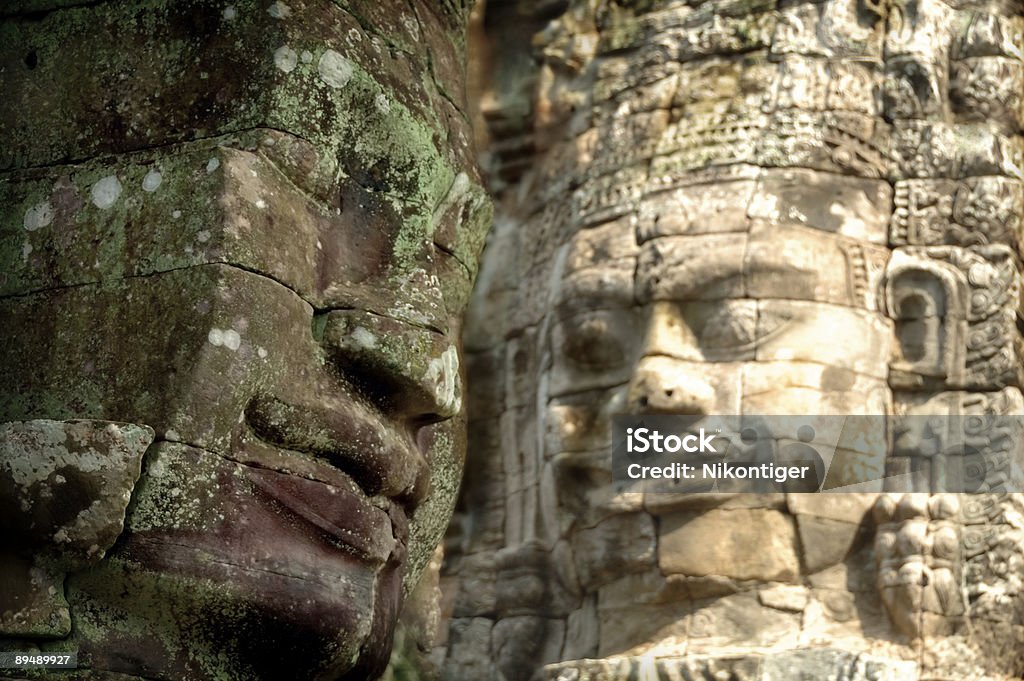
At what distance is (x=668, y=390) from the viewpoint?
8.50 meters

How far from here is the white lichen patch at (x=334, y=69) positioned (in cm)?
261

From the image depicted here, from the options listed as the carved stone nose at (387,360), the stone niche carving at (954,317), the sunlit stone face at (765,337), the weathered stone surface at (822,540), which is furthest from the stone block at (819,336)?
the carved stone nose at (387,360)

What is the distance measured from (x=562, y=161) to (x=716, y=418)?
205cm

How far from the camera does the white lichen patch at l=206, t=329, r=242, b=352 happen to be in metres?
2.36

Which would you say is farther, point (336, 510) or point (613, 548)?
point (613, 548)

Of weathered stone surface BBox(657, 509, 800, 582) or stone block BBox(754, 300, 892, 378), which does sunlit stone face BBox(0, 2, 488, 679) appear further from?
stone block BBox(754, 300, 892, 378)

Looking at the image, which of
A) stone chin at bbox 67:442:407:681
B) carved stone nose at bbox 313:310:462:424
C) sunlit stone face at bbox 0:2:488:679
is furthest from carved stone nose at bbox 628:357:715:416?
stone chin at bbox 67:442:407:681

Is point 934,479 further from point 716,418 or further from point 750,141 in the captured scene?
point 750,141

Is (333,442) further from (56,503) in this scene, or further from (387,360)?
(56,503)

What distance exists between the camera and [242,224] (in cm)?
244

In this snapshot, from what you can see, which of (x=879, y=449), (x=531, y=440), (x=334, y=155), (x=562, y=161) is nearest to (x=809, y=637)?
(x=879, y=449)

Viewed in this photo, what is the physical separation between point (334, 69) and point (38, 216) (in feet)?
1.57

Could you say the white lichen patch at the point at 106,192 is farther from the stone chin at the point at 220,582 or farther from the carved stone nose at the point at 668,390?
the carved stone nose at the point at 668,390

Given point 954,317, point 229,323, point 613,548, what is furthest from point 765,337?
point 229,323
